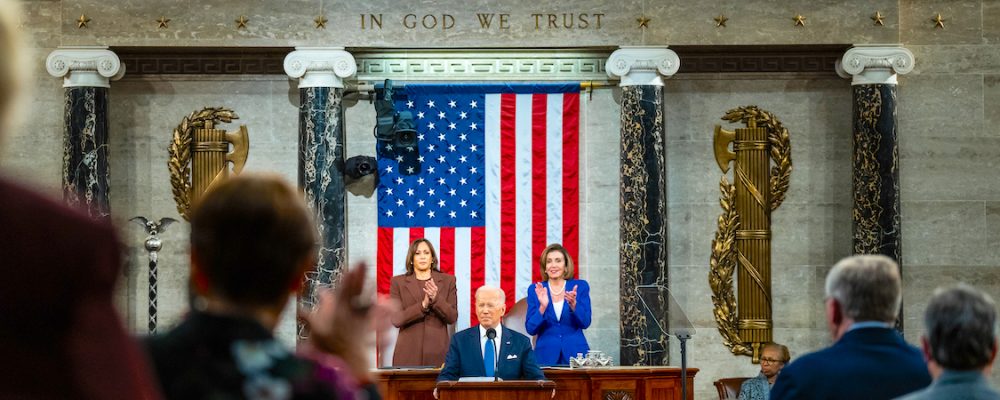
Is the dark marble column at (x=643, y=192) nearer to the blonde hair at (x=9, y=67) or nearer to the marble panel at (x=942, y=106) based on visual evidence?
the marble panel at (x=942, y=106)

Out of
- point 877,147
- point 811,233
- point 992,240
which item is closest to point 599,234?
point 811,233

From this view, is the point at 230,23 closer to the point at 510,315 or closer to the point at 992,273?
the point at 510,315

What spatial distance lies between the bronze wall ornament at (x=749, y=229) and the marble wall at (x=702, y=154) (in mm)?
154

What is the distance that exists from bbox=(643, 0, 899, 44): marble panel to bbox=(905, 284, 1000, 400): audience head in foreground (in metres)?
10.8

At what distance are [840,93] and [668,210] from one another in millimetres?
2310

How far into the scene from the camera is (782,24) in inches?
545

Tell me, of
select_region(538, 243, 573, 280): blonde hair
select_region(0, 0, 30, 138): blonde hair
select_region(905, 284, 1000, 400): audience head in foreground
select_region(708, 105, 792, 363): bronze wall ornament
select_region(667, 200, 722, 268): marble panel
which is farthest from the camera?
select_region(667, 200, 722, 268): marble panel

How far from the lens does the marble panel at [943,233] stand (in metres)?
14.3

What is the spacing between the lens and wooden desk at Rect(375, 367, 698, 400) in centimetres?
1116

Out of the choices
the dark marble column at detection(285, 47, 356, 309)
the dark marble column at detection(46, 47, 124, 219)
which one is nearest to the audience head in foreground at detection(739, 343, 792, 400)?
the dark marble column at detection(285, 47, 356, 309)

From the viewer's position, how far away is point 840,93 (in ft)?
48.1

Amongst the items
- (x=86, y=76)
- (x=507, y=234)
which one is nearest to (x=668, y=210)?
(x=507, y=234)

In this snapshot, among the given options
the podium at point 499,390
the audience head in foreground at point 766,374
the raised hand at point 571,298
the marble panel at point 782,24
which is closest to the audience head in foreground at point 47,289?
the podium at point 499,390

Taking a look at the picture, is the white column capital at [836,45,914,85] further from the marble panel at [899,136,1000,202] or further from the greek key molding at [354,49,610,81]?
the greek key molding at [354,49,610,81]
